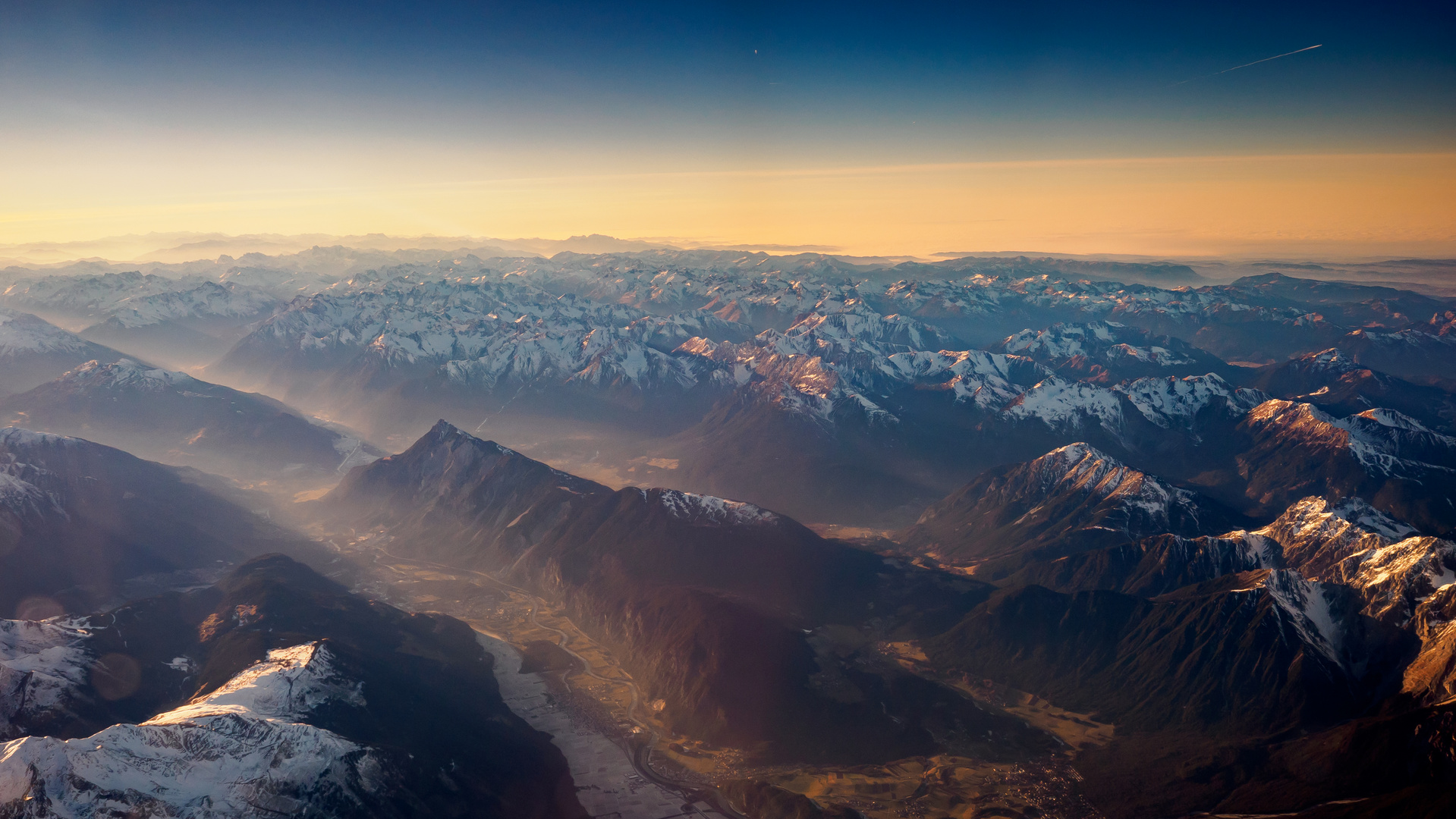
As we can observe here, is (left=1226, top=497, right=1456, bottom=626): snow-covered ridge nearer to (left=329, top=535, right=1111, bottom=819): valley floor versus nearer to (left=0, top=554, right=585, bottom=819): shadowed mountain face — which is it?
(left=329, top=535, right=1111, bottom=819): valley floor

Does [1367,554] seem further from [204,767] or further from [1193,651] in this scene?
[204,767]

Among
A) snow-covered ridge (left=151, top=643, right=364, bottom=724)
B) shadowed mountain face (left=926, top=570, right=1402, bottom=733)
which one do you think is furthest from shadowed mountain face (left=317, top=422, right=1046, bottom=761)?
snow-covered ridge (left=151, top=643, right=364, bottom=724)

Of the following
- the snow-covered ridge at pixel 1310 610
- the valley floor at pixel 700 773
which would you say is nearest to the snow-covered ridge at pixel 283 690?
the valley floor at pixel 700 773

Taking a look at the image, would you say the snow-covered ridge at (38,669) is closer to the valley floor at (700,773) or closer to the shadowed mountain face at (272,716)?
the shadowed mountain face at (272,716)

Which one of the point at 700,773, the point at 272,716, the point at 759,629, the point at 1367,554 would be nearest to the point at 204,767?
the point at 272,716

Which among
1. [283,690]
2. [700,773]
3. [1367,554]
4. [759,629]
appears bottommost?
[700,773]

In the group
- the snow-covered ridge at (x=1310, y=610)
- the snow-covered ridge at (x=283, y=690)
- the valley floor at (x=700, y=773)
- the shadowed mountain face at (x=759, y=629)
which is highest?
the snow-covered ridge at (x=1310, y=610)

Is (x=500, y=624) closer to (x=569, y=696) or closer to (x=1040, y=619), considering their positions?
(x=569, y=696)
